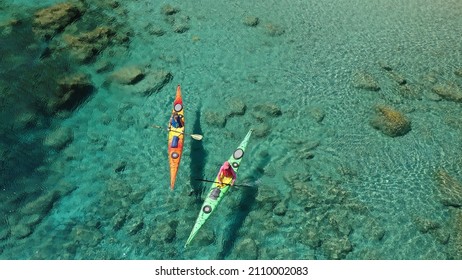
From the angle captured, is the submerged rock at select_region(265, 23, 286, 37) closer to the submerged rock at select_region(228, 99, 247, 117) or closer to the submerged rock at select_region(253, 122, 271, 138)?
the submerged rock at select_region(228, 99, 247, 117)

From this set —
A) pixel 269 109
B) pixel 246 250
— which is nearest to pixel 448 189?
pixel 269 109

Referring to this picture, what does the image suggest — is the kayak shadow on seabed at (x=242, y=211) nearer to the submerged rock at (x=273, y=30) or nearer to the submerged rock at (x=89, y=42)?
the submerged rock at (x=273, y=30)

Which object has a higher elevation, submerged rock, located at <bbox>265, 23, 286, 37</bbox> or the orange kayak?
submerged rock, located at <bbox>265, 23, 286, 37</bbox>

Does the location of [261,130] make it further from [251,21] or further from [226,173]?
[251,21]

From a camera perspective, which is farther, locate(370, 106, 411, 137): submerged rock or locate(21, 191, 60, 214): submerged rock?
locate(370, 106, 411, 137): submerged rock

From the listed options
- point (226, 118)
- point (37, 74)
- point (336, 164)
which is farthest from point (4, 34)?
point (336, 164)

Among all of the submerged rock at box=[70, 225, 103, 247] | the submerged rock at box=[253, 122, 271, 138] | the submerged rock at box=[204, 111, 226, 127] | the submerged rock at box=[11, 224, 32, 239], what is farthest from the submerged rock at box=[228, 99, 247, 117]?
the submerged rock at box=[11, 224, 32, 239]

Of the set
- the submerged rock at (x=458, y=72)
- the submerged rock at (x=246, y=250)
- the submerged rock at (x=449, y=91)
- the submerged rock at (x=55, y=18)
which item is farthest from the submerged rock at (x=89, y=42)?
the submerged rock at (x=458, y=72)
